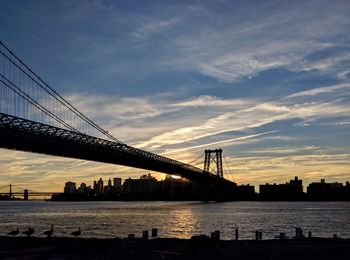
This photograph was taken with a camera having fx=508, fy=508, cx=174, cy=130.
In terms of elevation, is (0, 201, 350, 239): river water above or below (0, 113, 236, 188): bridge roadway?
below

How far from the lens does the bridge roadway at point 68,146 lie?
61.4 metres

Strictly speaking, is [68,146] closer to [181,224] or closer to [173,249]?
[181,224]

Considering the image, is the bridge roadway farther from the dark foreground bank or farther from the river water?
the dark foreground bank

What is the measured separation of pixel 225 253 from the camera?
26391mm

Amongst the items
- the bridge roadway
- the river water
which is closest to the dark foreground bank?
the river water

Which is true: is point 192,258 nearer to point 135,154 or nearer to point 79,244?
point 79,244

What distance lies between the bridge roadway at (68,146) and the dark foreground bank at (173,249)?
29502mm

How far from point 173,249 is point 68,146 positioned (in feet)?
151

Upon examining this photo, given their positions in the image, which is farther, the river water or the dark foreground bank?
the river water

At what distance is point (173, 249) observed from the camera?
28.2m

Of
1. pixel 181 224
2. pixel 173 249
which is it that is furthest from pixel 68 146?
pixel 173 249

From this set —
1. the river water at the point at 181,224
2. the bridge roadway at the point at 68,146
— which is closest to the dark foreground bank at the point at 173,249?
the river water at the point at 181,224

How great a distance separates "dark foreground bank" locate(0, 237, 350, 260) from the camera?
23.5 m

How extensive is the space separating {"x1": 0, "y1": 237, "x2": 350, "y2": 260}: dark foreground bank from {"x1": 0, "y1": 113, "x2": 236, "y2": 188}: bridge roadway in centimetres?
2950
